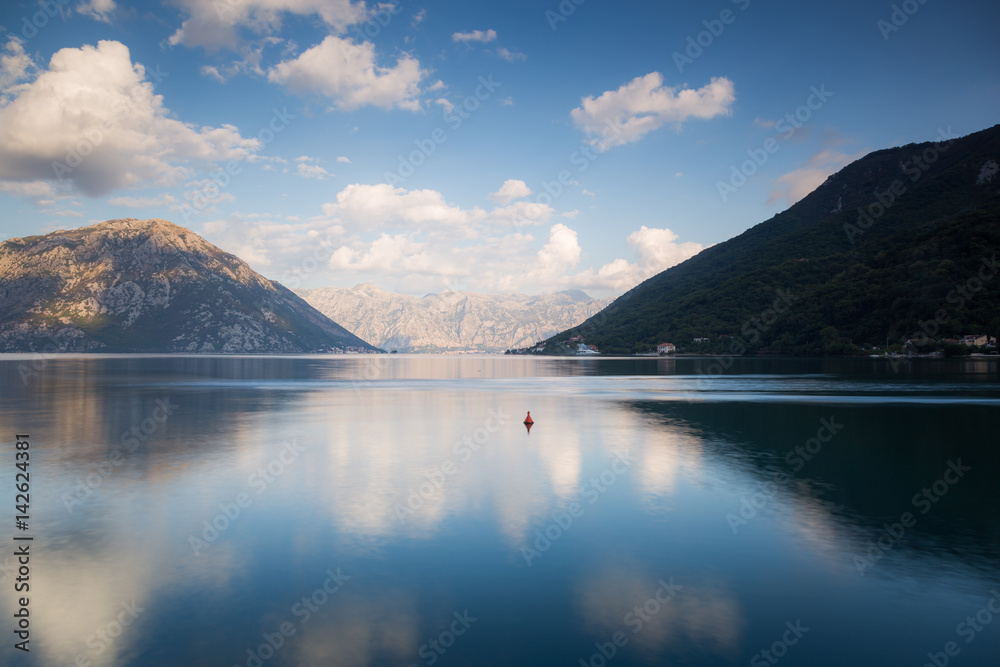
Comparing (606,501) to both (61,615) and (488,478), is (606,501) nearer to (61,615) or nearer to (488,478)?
(488,478)

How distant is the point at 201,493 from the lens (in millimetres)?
23438

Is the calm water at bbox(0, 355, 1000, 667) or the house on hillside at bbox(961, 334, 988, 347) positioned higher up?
the house on hillside at bbox(961, 334, 988, 347)

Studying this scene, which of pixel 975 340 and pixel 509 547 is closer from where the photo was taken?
pixel 509 547

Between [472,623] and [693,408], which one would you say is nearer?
[472,623]

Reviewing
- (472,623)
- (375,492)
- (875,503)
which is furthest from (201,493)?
(875,503)

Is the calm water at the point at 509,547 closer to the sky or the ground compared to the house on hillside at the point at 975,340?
closer to the ground

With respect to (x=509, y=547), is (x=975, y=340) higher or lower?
higher

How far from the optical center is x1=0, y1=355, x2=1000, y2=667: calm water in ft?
37.4

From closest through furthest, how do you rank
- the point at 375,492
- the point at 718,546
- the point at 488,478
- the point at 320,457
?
the point at 718,546 → the point at 375,492 → the point at 488,478 → the point at 320,457

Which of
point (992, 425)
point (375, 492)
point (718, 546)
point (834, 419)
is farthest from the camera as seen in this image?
point (834, 419)

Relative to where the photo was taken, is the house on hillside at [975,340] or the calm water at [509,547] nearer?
the calm water at [509,547]

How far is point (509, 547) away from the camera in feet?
57.1

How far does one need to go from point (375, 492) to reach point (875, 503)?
20.8 metres

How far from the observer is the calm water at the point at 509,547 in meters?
11.4
